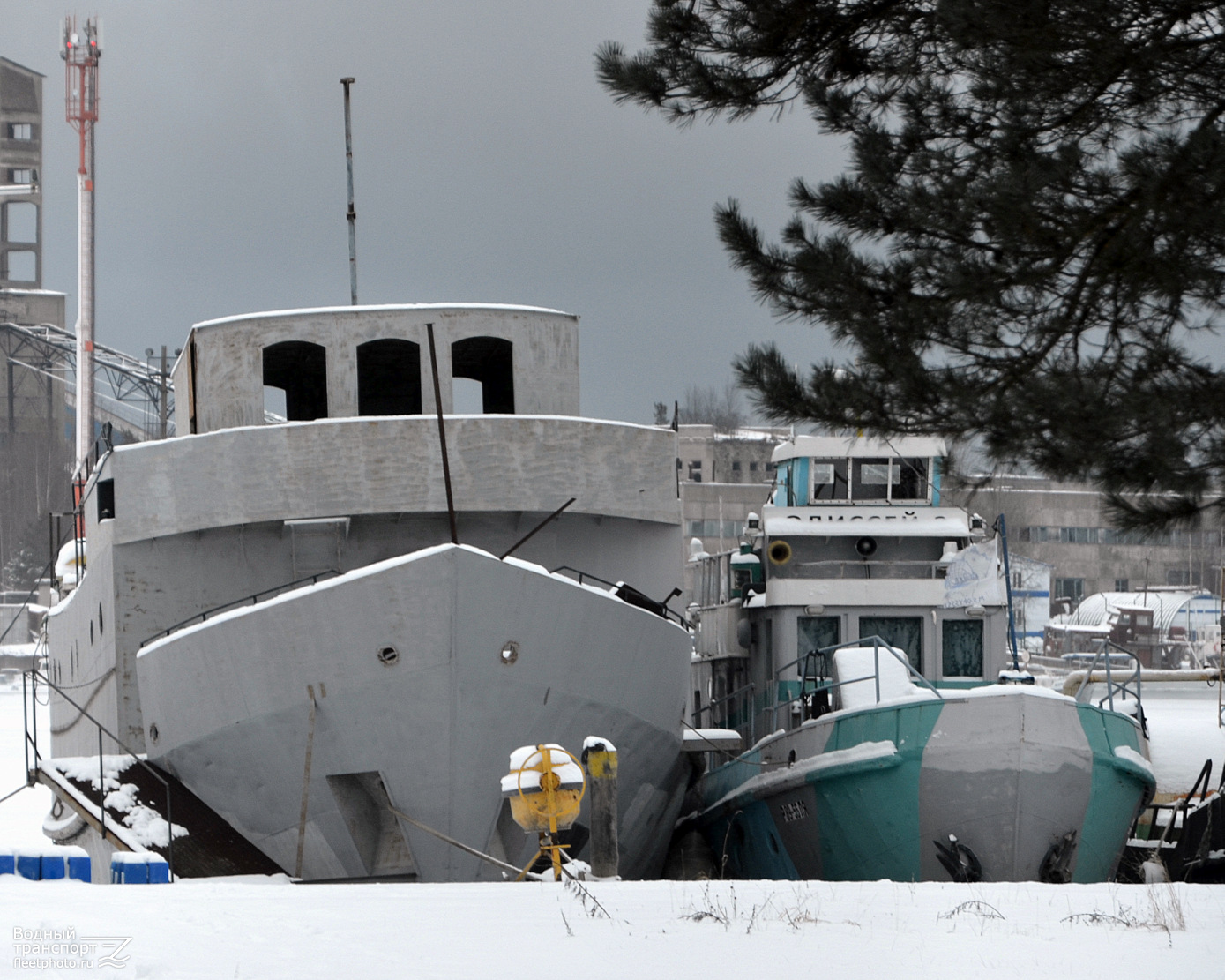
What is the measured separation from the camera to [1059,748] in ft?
46.5

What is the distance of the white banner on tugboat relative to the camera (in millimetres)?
19438

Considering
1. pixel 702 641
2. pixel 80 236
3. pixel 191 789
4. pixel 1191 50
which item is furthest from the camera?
pixel 80 236

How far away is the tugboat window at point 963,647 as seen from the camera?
19.8 metres

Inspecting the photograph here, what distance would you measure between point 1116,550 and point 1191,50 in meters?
74.4

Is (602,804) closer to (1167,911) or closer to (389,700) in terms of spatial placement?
(389,700)

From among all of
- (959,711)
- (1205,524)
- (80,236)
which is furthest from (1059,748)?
(80,236)

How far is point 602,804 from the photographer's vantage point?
11.9 meters

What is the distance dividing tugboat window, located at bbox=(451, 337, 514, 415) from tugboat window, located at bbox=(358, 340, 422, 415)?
0.49 metres

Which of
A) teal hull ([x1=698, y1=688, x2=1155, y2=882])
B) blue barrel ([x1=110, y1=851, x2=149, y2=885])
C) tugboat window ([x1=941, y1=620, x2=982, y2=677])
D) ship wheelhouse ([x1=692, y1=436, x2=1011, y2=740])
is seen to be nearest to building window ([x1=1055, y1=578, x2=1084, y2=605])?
ship wheelhouse ([x1=692, y1=436, x2=1011, y2=740])

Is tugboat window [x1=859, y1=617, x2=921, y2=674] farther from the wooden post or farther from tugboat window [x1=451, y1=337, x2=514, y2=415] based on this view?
the wooden post

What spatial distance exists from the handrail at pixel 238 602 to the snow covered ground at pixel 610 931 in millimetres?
4136

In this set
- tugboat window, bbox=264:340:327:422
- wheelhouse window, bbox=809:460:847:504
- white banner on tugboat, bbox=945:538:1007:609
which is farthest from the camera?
wheelhouse window, bbox=809:460:847:504

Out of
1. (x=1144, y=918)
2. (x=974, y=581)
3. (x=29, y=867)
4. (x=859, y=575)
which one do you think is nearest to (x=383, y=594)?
(x=29, y=867)

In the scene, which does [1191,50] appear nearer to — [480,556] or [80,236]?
[480,556]
